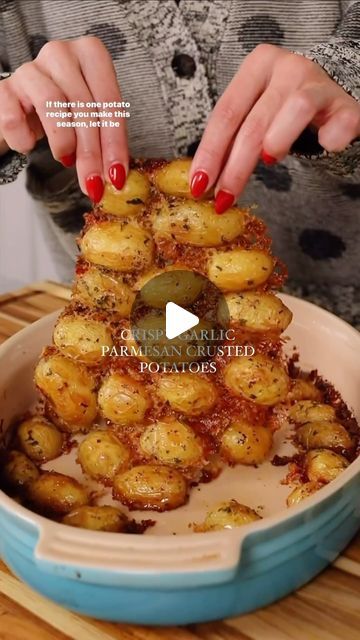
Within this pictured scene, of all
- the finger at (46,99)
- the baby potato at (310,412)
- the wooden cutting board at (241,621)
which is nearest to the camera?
the wooden cutting board at (241,621)

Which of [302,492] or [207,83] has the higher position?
[207,83]

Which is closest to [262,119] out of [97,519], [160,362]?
[160,362]

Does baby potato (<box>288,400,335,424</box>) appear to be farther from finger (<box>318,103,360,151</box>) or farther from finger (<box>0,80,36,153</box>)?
finger (<box>0,80,36,153</box>)

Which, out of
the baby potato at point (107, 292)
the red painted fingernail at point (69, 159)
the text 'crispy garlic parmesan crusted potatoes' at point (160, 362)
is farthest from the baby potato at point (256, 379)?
the red painted fingernail at point (69, 159)

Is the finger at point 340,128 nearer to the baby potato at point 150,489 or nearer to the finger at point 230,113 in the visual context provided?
the finger at point 230,113

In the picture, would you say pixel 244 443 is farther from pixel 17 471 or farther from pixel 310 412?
pixel 17 471

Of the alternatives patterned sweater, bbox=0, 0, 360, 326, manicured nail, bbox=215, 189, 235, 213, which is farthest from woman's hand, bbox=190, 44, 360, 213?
patterned sweater, bbox=0, 0, 360, 326
